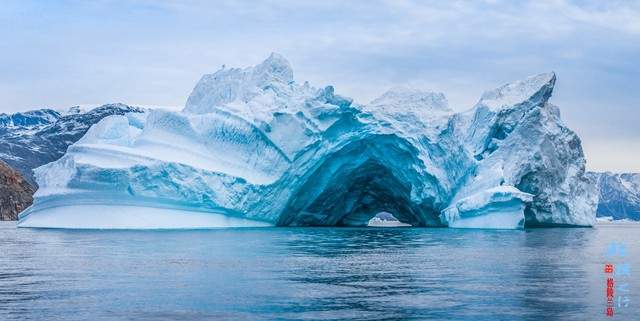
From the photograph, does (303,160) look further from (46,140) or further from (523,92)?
(46,140)

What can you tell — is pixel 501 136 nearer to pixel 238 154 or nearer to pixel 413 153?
pixel 413 153

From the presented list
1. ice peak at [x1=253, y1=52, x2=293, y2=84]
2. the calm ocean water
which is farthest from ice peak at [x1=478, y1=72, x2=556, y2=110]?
the calm ocean water

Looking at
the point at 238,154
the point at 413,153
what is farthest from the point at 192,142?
the point at 413,153

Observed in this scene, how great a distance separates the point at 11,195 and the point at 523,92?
58.4 m

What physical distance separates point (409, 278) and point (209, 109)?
2435 cm

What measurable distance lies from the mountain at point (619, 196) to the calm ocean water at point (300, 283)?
12416cm

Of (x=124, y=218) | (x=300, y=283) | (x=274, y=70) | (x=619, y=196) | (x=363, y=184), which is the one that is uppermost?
(x=274, y=70)

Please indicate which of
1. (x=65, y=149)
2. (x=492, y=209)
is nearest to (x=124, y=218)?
(x=492, y=209)

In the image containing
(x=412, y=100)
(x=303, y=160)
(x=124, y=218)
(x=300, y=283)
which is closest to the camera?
(x=300, y=283)

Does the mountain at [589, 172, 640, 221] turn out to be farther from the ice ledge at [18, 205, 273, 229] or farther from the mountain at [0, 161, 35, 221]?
the ice ledge at [18, 205, 273, 229]

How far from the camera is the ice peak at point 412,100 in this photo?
37.0 m

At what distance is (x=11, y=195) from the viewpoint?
265ft

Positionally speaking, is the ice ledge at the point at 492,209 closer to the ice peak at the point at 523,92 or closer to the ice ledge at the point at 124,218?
the ice peak at the point at 523,92

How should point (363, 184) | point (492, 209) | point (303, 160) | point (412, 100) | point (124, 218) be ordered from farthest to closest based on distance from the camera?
point (363, 184) → point (412, 100) → point (492, 209) → point (303, 160) → point (124, 218)
